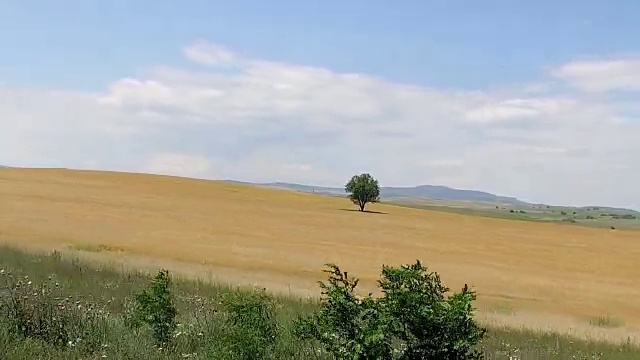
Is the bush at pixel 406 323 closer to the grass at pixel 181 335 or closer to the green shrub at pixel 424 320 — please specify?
the green shrub at pixel 424 320

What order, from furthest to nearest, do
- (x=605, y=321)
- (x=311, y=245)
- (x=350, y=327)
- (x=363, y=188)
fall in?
1. (x=363, y=188)
2. (x=311, y=245)
3. (x=605, y=321)
4. (x=350, y=327)

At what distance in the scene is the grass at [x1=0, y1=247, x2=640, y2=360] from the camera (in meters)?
7.09

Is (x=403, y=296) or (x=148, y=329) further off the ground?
(x=403, y=296)

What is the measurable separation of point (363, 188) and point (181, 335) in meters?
75.5

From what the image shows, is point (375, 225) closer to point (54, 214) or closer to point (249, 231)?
point (249, 231)

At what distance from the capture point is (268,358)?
23.6ft

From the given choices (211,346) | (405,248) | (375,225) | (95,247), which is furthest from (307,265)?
(375,225)

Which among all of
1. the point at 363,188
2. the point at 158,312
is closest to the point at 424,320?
the point at 158,312

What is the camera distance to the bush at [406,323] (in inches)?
248

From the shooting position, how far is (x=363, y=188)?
83750mm

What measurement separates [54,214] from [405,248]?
2237 cm

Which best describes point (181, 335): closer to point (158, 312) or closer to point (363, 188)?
point (158, 312)

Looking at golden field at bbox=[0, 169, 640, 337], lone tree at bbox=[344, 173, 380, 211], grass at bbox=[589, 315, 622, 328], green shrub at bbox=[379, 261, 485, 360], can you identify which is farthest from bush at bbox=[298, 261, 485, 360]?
lone tree at bbox=[344, 173, 380, 211]

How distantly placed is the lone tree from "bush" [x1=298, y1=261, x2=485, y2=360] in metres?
76.1
